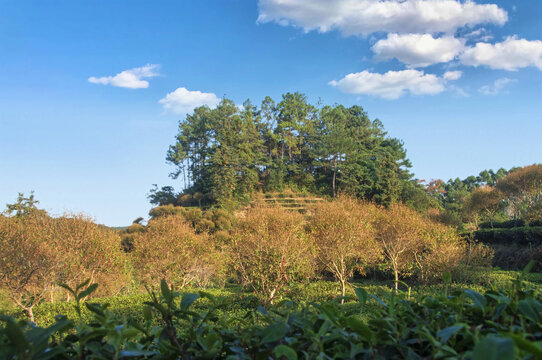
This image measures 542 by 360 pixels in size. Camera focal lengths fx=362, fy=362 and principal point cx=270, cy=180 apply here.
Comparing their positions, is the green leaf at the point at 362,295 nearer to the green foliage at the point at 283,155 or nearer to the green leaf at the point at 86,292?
the green leaf at the point at 86,292

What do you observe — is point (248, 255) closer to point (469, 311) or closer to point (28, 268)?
point (28, 268)

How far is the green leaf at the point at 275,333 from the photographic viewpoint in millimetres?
894

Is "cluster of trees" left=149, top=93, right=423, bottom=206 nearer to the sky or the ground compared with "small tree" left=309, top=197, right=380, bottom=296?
nearer to the sky

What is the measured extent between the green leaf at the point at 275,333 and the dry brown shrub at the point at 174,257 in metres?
16.5

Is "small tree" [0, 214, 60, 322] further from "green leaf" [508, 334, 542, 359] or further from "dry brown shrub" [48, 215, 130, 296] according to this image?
"green leaf" [508, 334, 542, 359]

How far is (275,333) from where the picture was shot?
91 centimetres

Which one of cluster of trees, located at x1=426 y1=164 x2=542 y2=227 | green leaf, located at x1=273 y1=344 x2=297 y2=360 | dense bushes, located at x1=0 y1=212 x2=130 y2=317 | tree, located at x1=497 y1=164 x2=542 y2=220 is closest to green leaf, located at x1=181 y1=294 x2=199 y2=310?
green leaf, located at x1=273 y1=344 x2=297 y2=360

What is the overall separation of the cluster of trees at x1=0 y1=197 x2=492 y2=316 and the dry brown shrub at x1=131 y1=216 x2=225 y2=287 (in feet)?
0.16

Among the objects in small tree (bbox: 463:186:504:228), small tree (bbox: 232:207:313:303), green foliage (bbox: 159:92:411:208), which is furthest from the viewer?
green foliage (bbox: 159:92:411:208)

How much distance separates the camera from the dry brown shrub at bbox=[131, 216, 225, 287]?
17641mm

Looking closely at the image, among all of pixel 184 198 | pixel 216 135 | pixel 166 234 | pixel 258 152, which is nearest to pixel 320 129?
pixel 258 152

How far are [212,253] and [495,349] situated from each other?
2079 cm

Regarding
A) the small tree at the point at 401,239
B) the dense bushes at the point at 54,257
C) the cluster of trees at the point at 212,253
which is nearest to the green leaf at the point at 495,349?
the cluster of trees at the point at 212,253

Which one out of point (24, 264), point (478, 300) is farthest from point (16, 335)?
point (24, 264)
